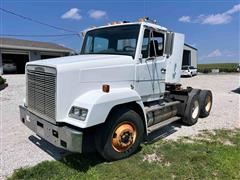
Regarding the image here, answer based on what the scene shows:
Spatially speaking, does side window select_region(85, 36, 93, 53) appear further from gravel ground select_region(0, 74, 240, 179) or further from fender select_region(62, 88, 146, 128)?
gravel ground select_region(0, 74, 240, 179)

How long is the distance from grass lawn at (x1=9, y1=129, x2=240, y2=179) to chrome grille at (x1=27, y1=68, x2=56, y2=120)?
3.24 ft

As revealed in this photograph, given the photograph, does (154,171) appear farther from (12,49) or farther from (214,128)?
(12,49)

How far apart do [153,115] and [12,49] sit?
24.1 meters

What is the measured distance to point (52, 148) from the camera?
5047 millimetres

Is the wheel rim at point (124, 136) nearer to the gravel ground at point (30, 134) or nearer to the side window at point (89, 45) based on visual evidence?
the gravel ground at point (30, 134)

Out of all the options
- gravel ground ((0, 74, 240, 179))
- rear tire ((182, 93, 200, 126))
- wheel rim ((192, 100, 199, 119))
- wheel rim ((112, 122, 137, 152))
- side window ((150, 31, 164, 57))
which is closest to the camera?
wheel rim ((112, 122, 137, 152))

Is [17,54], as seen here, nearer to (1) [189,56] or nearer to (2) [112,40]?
(2) [112,40]

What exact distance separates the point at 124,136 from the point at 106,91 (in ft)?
3.31

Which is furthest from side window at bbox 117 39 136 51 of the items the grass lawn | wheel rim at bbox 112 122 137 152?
the grass lawn

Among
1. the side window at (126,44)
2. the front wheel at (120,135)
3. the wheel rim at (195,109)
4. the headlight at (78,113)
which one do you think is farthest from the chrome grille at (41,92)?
the wheel rim at (195,109)

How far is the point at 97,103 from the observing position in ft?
12.2

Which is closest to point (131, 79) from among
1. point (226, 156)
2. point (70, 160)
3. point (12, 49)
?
point (70, 160)

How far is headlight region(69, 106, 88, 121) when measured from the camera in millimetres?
3658

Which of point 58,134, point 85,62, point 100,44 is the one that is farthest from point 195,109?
point 58,134
